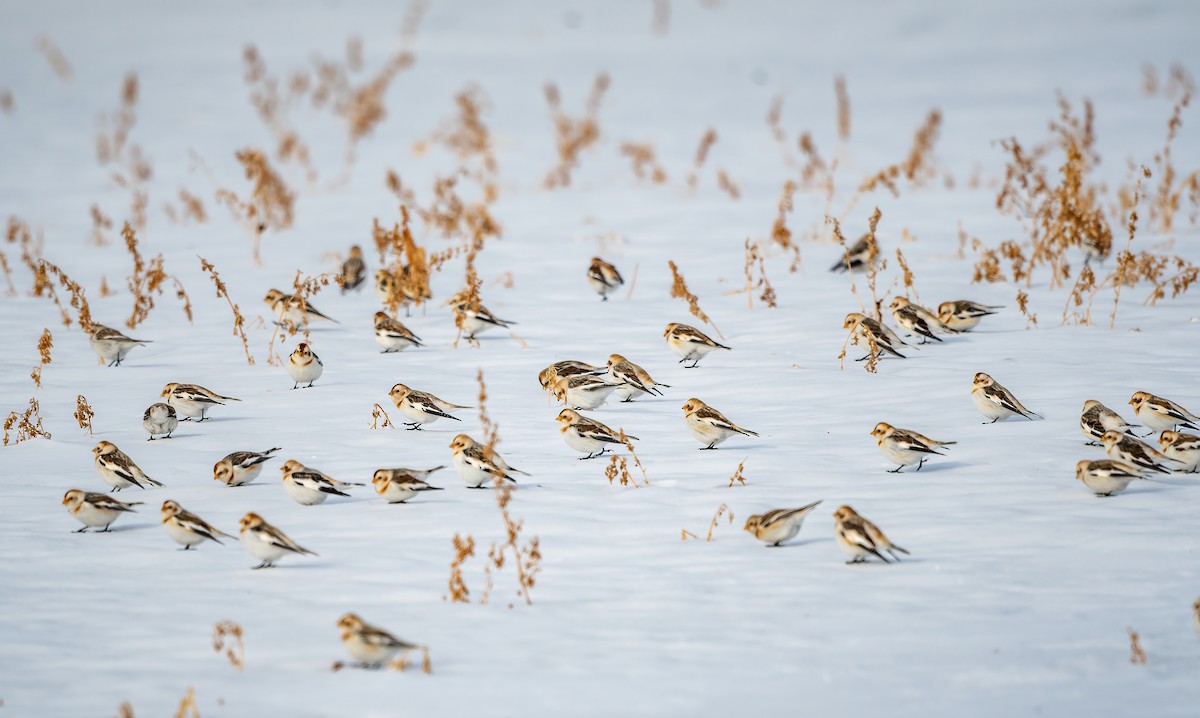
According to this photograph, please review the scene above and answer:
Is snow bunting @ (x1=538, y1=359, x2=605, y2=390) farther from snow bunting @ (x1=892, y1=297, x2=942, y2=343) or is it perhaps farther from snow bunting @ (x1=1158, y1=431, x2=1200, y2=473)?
snow bunting @ (x1=1158, y1=431, x2=1200, y2=473)

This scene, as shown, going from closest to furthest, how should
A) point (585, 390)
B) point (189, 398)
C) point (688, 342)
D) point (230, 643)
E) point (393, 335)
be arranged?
point (230, 643)
point (189, 398)
point (585, 390)
point (688, 342)
point (393, 335)

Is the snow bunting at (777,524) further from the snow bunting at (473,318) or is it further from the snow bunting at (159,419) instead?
the snow bunting at (473,318)

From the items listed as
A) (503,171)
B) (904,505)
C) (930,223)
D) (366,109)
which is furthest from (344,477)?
(366,109)

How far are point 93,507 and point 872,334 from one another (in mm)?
6341

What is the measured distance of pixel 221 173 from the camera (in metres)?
23.4

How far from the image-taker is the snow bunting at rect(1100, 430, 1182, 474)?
7301 mm

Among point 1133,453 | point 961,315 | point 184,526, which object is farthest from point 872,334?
point 184,526

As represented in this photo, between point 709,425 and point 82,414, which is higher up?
point 709,425

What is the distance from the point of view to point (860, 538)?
6.24 m

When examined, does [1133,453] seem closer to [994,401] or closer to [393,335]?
[994,401]

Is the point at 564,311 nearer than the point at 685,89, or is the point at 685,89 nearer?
the point at 564,311

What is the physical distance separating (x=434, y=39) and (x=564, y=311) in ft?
89.9

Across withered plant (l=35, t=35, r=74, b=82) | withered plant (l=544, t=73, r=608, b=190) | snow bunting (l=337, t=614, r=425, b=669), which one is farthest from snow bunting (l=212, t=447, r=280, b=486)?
withered plant (l=35, t=35, r=74, b=82)

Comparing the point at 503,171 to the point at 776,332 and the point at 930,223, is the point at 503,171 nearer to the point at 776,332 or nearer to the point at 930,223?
the point at 930,223
